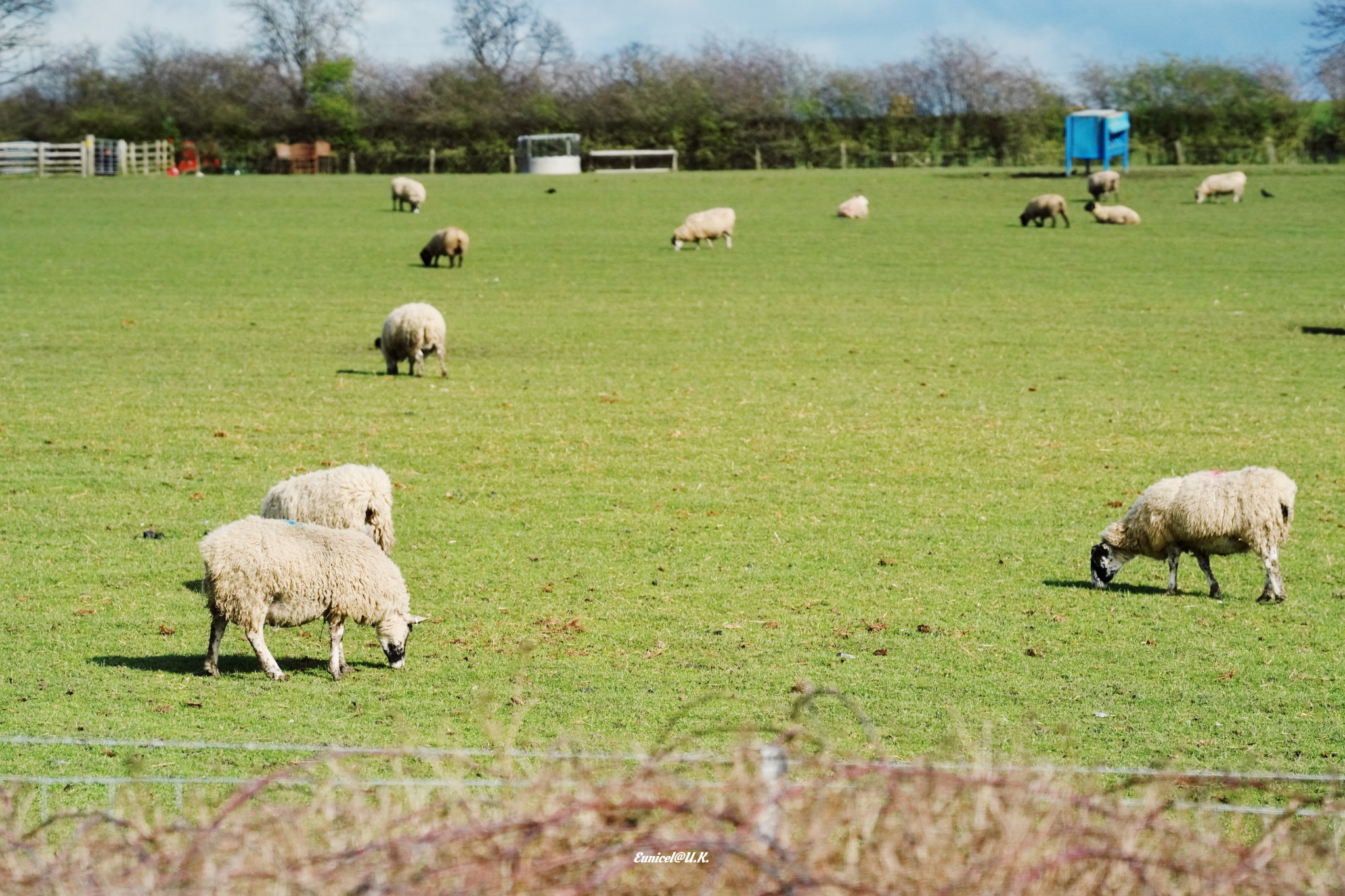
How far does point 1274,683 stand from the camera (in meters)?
10.4

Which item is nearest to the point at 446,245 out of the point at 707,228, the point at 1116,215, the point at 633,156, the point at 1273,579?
the point at 707,228

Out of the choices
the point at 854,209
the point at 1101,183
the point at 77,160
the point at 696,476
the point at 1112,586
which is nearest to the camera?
the point at 1112,586

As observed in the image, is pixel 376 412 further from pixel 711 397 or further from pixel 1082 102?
pixel 1082 102

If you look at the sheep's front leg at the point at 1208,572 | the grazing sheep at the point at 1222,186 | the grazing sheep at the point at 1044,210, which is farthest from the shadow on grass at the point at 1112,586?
the grazing sheep at the point at 1222,186

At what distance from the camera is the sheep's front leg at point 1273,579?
12.5m

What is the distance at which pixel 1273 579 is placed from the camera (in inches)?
492

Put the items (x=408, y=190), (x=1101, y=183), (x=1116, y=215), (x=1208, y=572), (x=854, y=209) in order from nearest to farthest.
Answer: (x=1208, y=572), (x=1116, y=215), (x=854, y=209), (x=1101, y=183), (x=408, y=190)

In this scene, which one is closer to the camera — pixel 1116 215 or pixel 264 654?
pixel 264 654

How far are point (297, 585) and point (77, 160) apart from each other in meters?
71.5

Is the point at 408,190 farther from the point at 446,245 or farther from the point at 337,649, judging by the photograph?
the point at 337,649

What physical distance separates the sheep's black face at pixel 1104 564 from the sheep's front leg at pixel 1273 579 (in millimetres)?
1208

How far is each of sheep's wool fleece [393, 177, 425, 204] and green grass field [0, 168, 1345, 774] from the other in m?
10.0

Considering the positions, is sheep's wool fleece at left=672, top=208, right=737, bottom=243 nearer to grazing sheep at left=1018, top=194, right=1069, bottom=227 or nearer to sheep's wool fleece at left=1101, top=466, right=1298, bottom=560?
grazing sheep at left=1018, top=194, right=1069, bottom=227

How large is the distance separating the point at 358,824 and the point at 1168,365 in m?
22.9
